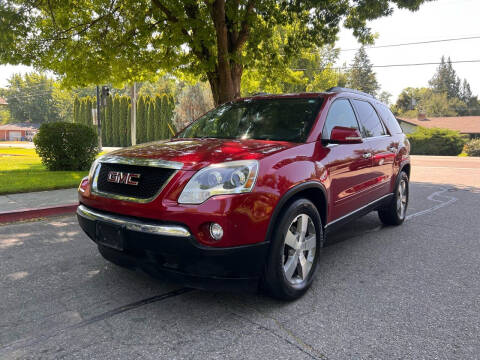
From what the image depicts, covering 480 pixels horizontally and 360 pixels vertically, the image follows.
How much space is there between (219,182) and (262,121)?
146 cm

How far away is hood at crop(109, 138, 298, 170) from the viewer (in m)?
2.88

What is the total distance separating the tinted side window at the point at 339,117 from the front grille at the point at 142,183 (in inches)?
65.2

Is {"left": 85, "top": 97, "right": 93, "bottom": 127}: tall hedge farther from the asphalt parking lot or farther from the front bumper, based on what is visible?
the front bumper

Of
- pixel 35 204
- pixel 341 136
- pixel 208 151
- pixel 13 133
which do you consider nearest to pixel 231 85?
pixel 35 204

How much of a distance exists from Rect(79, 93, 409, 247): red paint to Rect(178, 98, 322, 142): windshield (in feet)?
0.45

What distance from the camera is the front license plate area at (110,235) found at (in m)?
2.89

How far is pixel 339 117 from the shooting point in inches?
161

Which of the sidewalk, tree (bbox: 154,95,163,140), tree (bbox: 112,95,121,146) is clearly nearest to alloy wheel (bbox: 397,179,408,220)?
the sidewalk

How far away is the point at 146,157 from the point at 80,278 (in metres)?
1.50

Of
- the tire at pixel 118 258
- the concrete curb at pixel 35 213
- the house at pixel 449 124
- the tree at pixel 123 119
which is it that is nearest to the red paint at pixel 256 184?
the tire at pixel 118 258

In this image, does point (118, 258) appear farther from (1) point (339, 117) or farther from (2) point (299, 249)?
(1) point (339, 117)

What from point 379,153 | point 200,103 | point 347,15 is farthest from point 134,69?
point 200,103

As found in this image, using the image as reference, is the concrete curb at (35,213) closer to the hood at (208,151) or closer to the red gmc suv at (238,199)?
the red gmc suv at (238,199)

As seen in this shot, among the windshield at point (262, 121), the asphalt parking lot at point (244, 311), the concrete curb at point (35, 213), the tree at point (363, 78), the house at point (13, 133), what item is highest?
the tree at point (363, 78)
